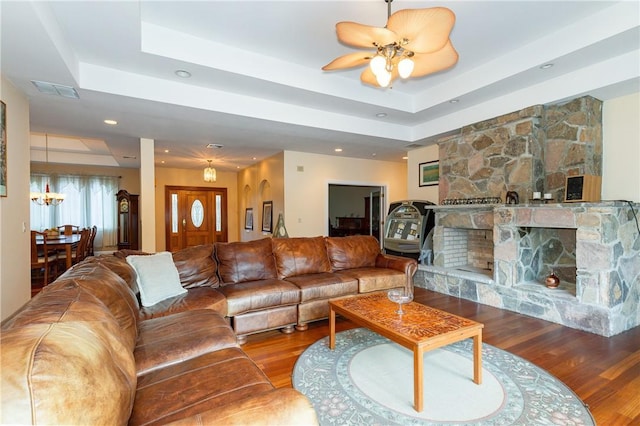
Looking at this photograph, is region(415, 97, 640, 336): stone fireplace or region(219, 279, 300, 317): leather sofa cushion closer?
region(219, 279, 300, 317): leather sofa cushion

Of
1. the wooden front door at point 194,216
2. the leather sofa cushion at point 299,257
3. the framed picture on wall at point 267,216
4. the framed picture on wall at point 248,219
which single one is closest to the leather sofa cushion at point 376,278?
the leather sofa cushion at point 299,257

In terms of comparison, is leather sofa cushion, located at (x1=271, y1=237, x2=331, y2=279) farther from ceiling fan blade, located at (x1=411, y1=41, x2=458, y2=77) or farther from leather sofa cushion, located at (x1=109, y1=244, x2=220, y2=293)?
ceiling fan blade, located at (x1=411, y1=41, x2=458, y2=77)

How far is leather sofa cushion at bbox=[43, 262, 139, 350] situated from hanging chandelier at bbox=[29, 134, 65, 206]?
20.8 ft

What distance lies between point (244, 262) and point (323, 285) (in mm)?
908

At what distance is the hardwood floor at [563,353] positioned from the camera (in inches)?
79.0

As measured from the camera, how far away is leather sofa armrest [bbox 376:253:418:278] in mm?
3858

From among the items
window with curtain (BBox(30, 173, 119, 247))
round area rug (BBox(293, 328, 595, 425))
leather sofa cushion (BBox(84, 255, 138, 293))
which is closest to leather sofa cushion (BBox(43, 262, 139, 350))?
leather sofa cushion (BBox(84, 255, 138, 293))

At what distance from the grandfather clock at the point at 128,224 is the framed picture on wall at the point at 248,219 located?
2.96 metres

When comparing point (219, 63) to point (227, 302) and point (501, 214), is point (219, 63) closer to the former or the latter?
point (227, 302)

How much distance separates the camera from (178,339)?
1842 mm

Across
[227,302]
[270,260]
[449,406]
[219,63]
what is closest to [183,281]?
[227,302]

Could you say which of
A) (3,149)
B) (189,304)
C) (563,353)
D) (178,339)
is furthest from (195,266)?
(563,353)

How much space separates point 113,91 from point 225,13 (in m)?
1.54

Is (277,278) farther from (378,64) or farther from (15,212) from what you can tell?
(15,212)
